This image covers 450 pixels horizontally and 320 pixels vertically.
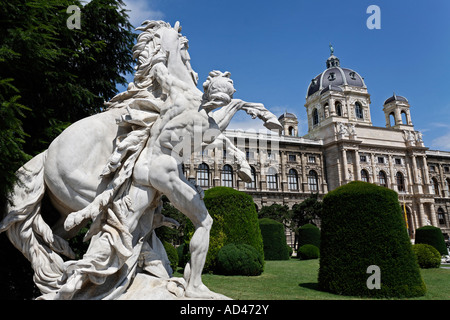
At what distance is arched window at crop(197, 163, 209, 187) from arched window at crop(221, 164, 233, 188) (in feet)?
5.66

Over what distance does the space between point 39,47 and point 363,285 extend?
5.94 m

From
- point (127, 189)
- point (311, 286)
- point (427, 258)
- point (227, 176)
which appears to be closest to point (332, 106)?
point (227, 176)

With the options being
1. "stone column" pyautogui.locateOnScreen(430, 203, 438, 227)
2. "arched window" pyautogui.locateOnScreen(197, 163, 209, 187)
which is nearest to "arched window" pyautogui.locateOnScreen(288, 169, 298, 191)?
"arched window" pyautogui.locateOnScreen(197, 163, 209, 187)

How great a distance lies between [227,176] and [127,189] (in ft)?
105

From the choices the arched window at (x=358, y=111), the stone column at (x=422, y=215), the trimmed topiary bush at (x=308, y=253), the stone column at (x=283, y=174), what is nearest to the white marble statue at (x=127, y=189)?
the trimmed topiary bush at (x=308, y=253)

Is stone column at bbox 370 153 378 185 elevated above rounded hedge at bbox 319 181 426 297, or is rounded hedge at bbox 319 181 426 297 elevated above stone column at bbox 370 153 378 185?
stone column at bbox 370 153 378 185

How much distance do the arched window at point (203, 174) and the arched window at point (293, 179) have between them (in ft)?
32.4

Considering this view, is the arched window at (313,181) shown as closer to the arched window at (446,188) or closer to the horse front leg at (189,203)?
the arched window at (446,188)

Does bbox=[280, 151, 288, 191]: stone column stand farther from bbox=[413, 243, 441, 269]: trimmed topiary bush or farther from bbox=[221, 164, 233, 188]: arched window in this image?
bbox=[413, 243, 441, 269]: trimmed topiary bush

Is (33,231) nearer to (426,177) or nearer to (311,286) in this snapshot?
(311,286)

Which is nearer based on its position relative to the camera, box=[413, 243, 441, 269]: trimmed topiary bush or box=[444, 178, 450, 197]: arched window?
box=[413, 243, 441, 269]: trimmed topiary bush

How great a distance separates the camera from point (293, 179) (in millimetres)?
37844

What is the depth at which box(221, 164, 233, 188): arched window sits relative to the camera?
1348 inches
